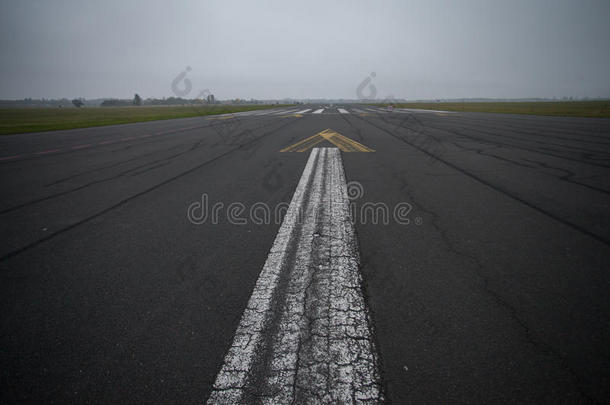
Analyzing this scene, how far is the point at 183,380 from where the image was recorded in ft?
4.79

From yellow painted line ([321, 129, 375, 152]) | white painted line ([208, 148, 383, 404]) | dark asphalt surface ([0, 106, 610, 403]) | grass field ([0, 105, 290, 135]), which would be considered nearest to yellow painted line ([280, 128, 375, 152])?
yellow painted line ([321, 129, 375, 152])

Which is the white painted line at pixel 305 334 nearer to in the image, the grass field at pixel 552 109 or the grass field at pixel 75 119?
the grass field at pixel 75 119

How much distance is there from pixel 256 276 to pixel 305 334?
0.75 meters

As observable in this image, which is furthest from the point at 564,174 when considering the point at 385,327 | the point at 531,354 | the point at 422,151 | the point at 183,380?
the point at 183,380

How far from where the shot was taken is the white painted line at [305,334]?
4.55 feet

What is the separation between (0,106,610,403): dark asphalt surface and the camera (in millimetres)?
1472

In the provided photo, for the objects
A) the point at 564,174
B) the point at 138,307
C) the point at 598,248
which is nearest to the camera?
the point at 138,307

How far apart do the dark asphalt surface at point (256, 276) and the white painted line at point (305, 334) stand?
96mm

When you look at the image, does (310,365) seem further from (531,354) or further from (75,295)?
(75,295)

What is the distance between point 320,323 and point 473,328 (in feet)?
3.27

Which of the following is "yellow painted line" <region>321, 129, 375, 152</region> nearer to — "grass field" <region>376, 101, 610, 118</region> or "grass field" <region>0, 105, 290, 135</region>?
"grass field" <region>0, 105, 290, 135</region>

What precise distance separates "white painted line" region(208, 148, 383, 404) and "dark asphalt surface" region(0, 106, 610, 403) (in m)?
0.10

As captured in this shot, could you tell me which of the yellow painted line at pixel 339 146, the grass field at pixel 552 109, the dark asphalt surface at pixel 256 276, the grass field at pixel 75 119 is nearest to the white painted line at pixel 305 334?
the dark asphalt surface at pixel 256 276

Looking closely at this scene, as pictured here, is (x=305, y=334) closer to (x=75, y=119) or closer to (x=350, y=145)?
(x=350, y=145)
